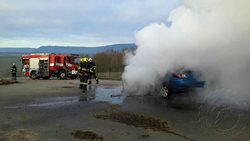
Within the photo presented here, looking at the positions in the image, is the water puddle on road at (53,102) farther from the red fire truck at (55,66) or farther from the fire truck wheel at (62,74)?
the red fire truck at (55,66)

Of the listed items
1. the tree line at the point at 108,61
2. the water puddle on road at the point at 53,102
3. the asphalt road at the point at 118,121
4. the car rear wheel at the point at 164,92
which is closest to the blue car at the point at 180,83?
the car rear wheel at the point at 164,92

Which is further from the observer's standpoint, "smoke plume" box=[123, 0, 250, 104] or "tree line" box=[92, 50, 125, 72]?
"tree line" box=[92, 50, 125, 72]

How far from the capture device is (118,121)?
9.66 metres

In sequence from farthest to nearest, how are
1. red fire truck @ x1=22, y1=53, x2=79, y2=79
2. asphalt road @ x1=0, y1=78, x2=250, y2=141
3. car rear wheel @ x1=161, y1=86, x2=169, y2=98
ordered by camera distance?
red fire truck @ x1=22, y1=53, x2=79, y2=79 < car rear wheel @ x1=161, y1=86, x2=169, y2=98 < asphalt road @ x1=0, y1=78, x2=250, y2=141

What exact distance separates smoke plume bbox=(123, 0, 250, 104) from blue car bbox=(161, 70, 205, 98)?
291mm

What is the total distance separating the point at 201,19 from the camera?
12.5 meters

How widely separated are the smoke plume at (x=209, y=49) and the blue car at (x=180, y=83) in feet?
0.95

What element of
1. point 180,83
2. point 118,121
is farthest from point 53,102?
point 180,83

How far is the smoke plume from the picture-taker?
38.0 feet

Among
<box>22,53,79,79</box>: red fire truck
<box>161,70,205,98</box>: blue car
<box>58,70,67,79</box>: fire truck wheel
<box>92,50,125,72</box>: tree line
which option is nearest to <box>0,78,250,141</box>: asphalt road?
<box>161,70,205,98</box>: blue car

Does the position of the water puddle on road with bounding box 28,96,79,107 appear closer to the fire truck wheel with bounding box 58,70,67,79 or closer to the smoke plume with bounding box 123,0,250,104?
the smoke plume with bounding box 123,0,250,104

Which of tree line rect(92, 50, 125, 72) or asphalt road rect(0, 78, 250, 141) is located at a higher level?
tree line rect(92, 50, 125, 72)

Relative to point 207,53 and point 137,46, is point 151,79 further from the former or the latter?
point 207,53

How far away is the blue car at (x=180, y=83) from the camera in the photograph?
45.9 ft
